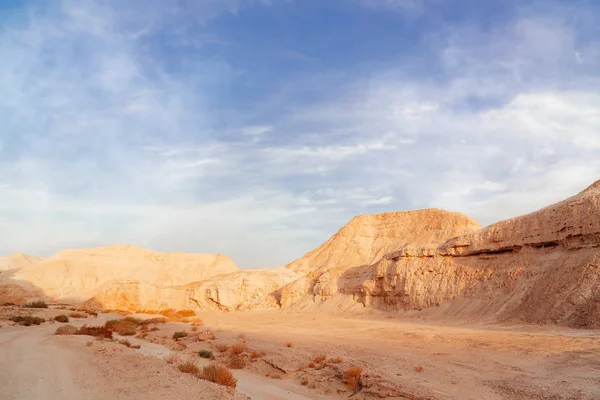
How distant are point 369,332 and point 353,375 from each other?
11651 mm

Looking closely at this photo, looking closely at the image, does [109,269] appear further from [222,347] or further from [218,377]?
[218,377]

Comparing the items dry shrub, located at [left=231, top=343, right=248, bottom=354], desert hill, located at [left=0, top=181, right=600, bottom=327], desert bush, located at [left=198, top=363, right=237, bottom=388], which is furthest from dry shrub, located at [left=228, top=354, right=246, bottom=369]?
desert hill, located at [left=0, top=181, right=600, bottom=327]

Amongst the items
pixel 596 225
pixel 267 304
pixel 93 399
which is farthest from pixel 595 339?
pixel 267 304

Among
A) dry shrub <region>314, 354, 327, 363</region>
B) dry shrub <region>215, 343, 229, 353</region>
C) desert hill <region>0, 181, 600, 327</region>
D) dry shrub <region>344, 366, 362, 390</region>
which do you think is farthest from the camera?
desert hill <region>0, 181, 600, 327</region>

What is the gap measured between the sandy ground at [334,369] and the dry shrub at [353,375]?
0.16 m

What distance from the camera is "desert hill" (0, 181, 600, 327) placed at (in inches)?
930

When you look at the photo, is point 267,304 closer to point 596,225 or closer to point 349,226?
point 349,226

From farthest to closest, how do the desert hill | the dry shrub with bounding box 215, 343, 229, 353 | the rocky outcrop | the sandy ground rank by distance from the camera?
the desert hill
the rocky outcrop
the dry shrub with bounding box 215, 343, 229, 353
the sandy ground

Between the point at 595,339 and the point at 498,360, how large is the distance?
4.53 m

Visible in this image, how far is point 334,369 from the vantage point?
11.6 metres

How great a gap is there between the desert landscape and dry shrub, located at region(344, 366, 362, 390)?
1.1 inches

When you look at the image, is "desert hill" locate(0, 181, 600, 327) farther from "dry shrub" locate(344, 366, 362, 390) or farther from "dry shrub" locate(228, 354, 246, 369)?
"dry shrub" locate(228, 354, 246, 369)

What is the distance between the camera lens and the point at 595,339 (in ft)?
46.9

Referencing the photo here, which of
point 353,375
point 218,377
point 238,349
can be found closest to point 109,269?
point 238,349
